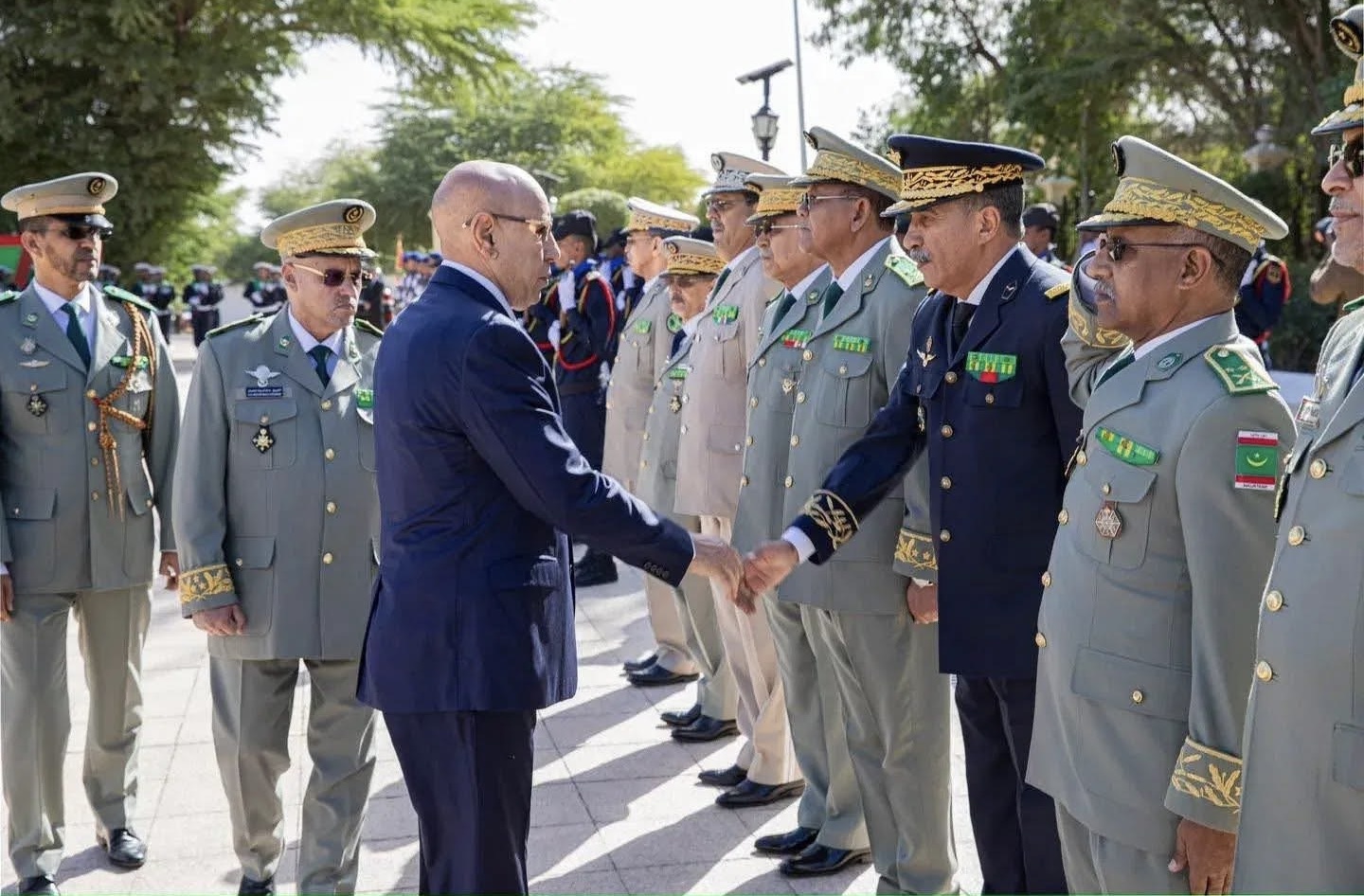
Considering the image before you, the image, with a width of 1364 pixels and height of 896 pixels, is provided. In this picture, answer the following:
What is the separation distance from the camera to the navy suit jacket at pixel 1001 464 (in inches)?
137

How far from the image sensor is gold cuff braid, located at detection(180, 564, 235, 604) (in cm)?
408

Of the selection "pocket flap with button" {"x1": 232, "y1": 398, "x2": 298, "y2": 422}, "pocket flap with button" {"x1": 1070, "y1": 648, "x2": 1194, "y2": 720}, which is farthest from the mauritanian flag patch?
"pocket flap with button" {"x1": 232, "y1": 398, "x2": 298, "y2": 422}

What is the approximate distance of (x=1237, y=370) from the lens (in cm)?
261

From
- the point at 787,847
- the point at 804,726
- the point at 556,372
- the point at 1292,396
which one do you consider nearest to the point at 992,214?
Result: the point at 804,726

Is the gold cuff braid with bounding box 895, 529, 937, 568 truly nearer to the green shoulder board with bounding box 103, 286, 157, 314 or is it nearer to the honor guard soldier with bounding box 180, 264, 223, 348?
the green shoulder board with bounding box 103, 286, 157, 314

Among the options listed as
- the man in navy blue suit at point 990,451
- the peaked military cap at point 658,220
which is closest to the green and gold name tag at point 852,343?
the man in navy blue suit at point 990,451

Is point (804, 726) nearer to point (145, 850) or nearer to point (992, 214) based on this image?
point (992, 214)

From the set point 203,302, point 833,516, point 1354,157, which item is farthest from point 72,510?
point 203,302

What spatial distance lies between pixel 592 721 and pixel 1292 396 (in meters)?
6.42

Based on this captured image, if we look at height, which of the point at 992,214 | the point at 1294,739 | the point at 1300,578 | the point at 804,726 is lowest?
the point at 804,726

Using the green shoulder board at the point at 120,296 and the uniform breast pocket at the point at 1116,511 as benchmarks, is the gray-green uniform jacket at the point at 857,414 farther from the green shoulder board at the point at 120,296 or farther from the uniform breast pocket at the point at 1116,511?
the green shoulder board at the point at 120,296

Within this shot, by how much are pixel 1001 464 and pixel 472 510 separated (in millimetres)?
1412

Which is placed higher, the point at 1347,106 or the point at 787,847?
the point at 1347,106

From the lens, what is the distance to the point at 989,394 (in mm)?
3525
